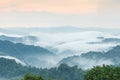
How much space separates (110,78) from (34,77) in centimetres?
2191

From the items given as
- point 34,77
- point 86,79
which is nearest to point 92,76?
point 86,79

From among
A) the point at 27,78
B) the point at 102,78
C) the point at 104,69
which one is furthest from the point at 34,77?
Result: the point at 104,69

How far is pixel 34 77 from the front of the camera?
77688 millimetres

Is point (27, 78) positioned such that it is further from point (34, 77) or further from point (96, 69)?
point (96, 69)

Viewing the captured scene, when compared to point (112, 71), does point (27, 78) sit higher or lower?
higher

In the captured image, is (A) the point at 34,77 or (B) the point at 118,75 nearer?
(A) the point at 34,77

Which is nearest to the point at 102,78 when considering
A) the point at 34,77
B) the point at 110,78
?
the point at 110,78

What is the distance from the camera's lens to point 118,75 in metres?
96.1

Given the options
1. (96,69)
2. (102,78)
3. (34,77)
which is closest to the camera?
(34,77)

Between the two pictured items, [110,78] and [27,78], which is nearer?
[27,78]

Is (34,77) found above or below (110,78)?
above

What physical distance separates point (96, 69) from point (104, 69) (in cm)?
161

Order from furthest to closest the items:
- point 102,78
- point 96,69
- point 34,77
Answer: point 96,69, point 102,78, point 34,77

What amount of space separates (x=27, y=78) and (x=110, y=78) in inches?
873
